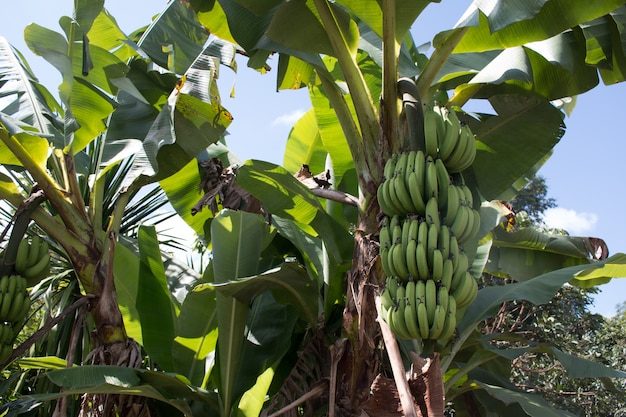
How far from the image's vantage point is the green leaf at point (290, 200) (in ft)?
10.3

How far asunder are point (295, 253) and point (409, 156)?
1.72 m

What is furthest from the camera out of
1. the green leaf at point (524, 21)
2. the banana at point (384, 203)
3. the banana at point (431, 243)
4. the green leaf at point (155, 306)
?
the green leaf at point (155, 306)

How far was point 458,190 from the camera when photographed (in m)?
2.38

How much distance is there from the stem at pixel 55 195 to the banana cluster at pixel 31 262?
0.69 ft

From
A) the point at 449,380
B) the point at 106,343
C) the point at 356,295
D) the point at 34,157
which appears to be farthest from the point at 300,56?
the point at 449,380

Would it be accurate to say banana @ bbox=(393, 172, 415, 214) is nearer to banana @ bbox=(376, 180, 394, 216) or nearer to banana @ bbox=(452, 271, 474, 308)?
banana @ bbox=(376, 180, 394, 216)

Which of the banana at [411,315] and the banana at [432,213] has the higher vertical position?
the banana at [432,213]

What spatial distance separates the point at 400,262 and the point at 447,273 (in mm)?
164

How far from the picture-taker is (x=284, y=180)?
3109mm

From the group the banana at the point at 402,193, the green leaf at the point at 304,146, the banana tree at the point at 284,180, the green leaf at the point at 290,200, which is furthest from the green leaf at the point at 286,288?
the green leaf at the point at 304,146

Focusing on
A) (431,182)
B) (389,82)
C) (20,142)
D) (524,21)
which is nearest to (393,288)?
(431,182)

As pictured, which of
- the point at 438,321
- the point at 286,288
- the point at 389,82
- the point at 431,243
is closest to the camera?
the point at 438,321

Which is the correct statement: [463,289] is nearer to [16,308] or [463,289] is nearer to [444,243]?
[444,243]

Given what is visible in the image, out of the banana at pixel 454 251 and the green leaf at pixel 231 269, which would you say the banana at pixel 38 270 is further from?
the banana at pixel 454 251
